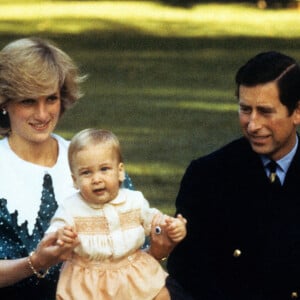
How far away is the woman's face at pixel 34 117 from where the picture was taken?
5918 millimetres

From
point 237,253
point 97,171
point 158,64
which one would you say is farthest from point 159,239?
point 158,64

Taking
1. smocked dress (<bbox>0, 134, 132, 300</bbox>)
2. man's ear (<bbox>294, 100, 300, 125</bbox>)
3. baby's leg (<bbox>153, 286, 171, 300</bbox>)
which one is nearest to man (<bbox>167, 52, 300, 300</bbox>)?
man's ear (<bbox>294, 100, 300, 125</bbox>)

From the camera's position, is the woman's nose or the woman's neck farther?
the woman's neck

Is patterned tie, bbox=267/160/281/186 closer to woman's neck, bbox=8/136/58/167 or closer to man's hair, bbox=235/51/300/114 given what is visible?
man's hair, bbox=235/51/300/114

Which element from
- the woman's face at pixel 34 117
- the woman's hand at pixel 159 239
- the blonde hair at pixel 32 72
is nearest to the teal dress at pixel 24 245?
the woman's face at pixel 34 117

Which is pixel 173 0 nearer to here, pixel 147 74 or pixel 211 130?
pixel 147 74

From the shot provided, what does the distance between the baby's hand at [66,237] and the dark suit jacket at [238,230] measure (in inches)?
42.3

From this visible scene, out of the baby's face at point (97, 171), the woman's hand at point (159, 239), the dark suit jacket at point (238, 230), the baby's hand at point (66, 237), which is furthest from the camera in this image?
the dark suit jacket at point (238, 230)

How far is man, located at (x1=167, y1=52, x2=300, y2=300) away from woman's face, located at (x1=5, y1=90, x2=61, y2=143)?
2.32 feet

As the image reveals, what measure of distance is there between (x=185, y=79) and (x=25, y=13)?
10930 mm

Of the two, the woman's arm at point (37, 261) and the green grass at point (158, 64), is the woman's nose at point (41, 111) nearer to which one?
the woman's arm at point (37, 261)

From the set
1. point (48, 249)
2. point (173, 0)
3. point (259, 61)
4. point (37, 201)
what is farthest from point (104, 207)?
point (173, 0)

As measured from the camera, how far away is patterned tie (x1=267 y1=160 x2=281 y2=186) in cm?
605

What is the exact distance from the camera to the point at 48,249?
17.2 feet
